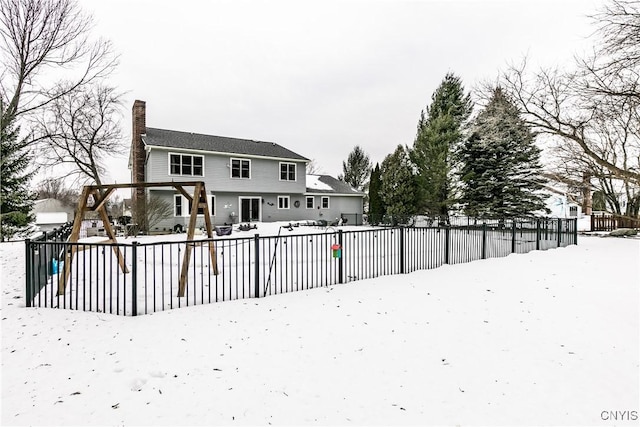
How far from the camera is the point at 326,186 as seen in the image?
29422 millimetres

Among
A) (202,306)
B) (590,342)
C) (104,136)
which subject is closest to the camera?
(590,342)

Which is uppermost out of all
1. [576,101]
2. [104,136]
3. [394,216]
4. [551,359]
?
[104,136]

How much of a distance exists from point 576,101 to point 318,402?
51.6 ft

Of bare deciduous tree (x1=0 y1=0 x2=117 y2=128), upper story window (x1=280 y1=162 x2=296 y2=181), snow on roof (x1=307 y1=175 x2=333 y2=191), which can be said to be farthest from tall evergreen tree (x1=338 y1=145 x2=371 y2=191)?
bare deciduous tree (x1=0 y1=0 x2=117 y2=128)

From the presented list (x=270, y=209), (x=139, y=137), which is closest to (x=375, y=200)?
(x=270, y=209)

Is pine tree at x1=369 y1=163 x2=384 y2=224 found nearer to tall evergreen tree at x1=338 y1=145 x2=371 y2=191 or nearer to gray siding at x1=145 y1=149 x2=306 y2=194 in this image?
gray siding at x1=145 y1=149 x2=306 y2=194

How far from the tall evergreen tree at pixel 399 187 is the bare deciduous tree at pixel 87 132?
2183 cm

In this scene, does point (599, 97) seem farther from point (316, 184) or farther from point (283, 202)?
point (316, 184)

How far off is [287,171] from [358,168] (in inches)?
868

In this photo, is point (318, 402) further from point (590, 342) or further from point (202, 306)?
point (590, 342)

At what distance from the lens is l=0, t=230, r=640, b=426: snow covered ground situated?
272 cm

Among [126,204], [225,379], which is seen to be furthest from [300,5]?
[126,204]

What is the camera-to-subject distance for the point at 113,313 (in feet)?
16.5

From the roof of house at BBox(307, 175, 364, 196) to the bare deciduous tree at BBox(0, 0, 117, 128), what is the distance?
17.4 meters
